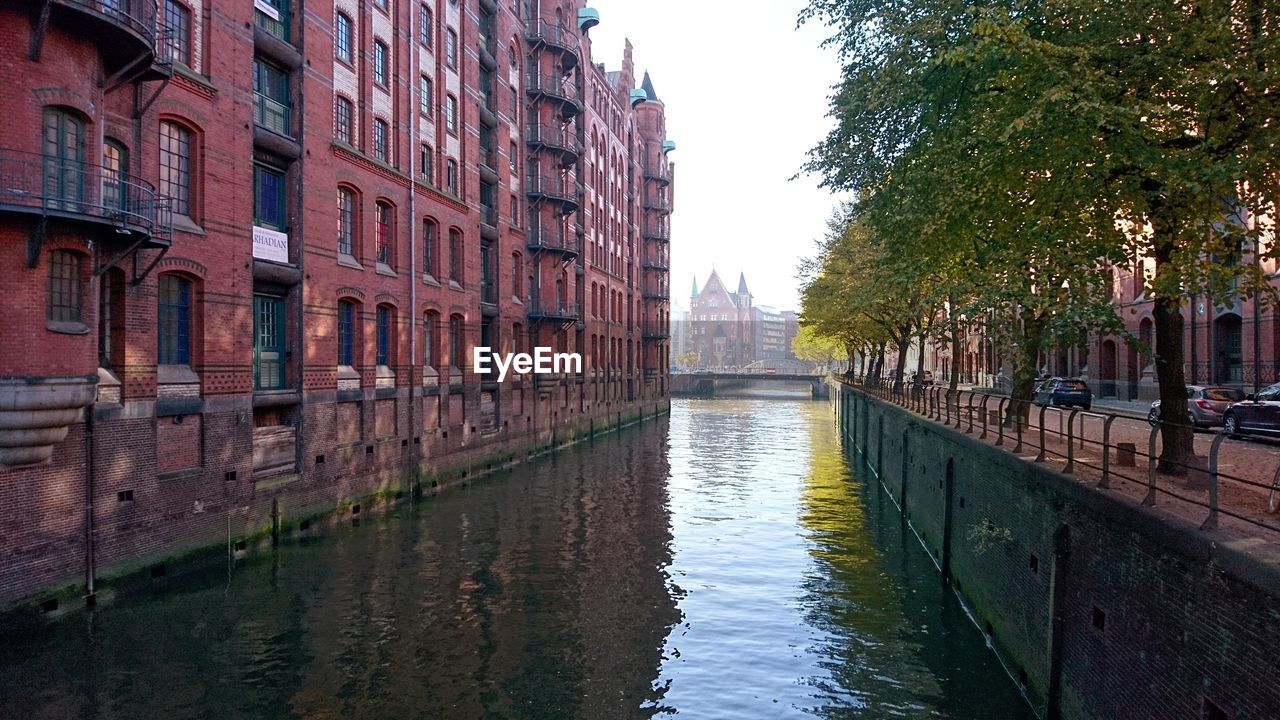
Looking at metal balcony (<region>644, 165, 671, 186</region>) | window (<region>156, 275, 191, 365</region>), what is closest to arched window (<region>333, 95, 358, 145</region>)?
window (<region>156, 275, 191, 365</region>)

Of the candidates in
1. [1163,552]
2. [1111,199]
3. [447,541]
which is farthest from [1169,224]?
[447,541]

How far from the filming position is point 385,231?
2744 cm

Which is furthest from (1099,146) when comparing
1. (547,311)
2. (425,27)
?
(547,311)

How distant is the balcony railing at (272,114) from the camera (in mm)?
21188

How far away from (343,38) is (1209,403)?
2738 centimetres

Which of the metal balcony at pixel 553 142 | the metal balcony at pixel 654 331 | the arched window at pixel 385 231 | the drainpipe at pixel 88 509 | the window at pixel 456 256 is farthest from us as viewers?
the metal balcony at pixel 654 331

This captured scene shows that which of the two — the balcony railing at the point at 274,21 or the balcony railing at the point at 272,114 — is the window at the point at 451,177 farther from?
the balcony railing at the point at 274,21

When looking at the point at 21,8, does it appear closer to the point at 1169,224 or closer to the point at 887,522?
the point at 1169,224

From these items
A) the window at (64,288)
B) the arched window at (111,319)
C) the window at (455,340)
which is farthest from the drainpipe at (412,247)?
the window at (64,288)

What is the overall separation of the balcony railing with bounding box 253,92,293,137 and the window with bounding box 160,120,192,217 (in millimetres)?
2859

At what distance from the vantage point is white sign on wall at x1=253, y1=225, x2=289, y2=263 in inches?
810

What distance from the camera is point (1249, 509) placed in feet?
31.6

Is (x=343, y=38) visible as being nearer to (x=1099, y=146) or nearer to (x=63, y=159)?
(x=63, y=159)

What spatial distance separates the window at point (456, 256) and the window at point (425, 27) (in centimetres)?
681
